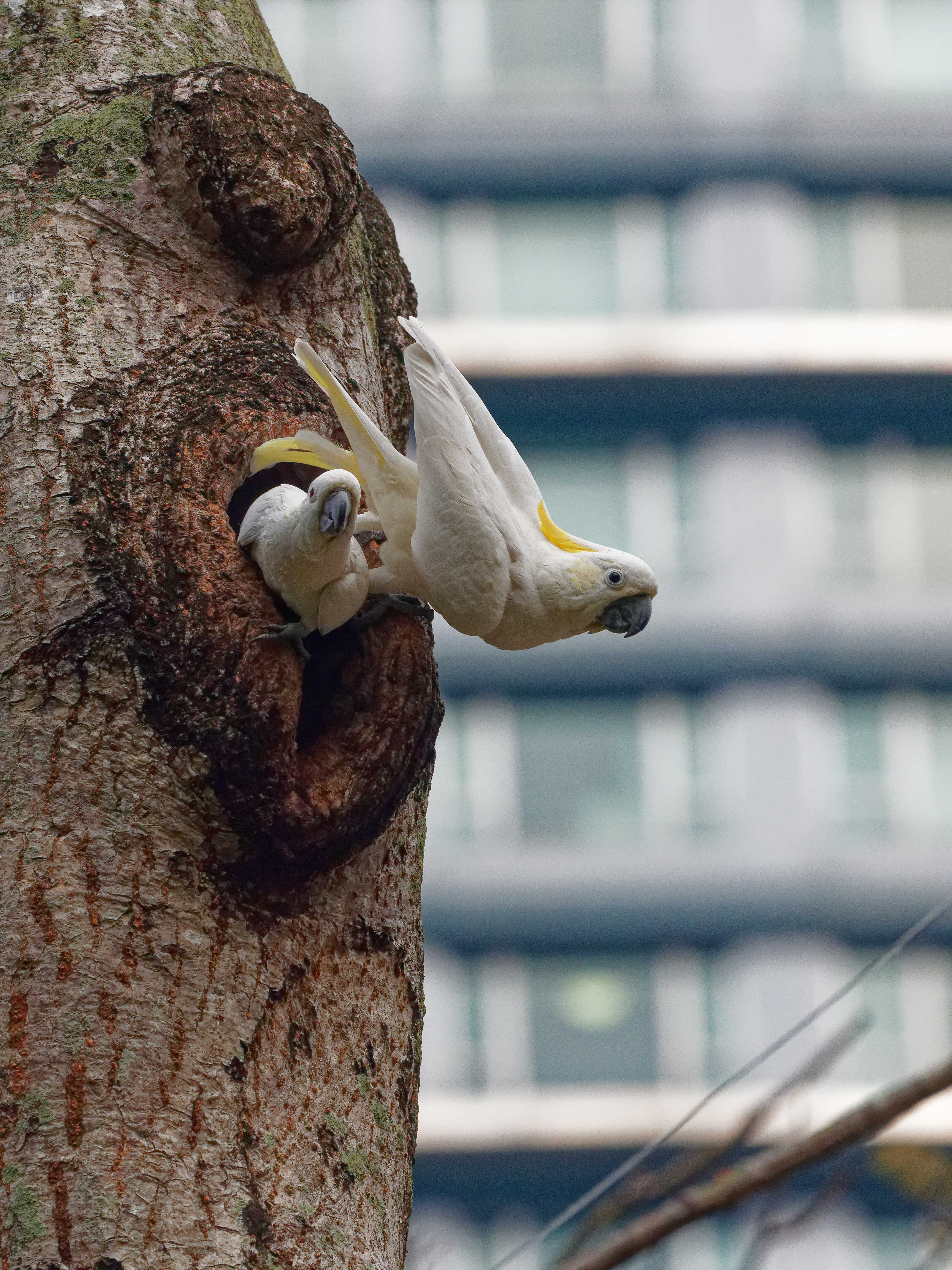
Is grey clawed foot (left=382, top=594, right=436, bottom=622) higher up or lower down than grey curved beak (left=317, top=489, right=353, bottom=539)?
lower down

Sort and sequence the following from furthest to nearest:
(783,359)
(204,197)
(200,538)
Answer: (783,359)
(204,197)
(200,538)

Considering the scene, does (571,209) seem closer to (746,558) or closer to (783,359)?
(783,359)

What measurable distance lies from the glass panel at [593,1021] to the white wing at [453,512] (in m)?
12.9

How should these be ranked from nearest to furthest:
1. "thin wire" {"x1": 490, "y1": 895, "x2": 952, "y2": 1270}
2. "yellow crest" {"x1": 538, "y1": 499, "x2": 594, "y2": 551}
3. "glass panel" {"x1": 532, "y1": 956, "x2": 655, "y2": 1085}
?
"thin wire" {"x1": 490, "y1": 895, "x2": 952, "y2": 1270} < "yellow crest" {"x1": 538, "y1": 499, "x2": 594, "y2": 551} < "glass panel" {"x1": 532, "y1": 956, "x2": 655, "y2": 1085}

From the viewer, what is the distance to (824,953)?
49.6 ft

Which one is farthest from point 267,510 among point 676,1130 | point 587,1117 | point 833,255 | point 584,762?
point 833,255

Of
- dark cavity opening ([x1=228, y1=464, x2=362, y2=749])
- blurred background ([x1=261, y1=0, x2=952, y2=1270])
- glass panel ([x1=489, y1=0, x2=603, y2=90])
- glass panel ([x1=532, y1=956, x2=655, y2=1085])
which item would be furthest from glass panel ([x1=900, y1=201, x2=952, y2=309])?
dark cavity opening ([x1=228, y1=464, x2=362, y2=749])

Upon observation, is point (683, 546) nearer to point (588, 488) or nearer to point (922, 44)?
point (588, 488)

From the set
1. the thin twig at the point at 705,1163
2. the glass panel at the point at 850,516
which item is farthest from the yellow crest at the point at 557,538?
the glass panel at the point at 850,516

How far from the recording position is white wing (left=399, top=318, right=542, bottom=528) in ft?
7.59

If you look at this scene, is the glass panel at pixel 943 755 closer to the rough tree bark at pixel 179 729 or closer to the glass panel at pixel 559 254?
the glass panel at pixel 559 254

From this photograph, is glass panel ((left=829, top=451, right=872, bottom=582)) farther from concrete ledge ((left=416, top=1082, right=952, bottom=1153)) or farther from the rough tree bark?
the rough tree bark

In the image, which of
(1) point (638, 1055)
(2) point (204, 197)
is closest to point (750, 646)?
(1) point (638, 1055)

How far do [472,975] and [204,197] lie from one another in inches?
527
